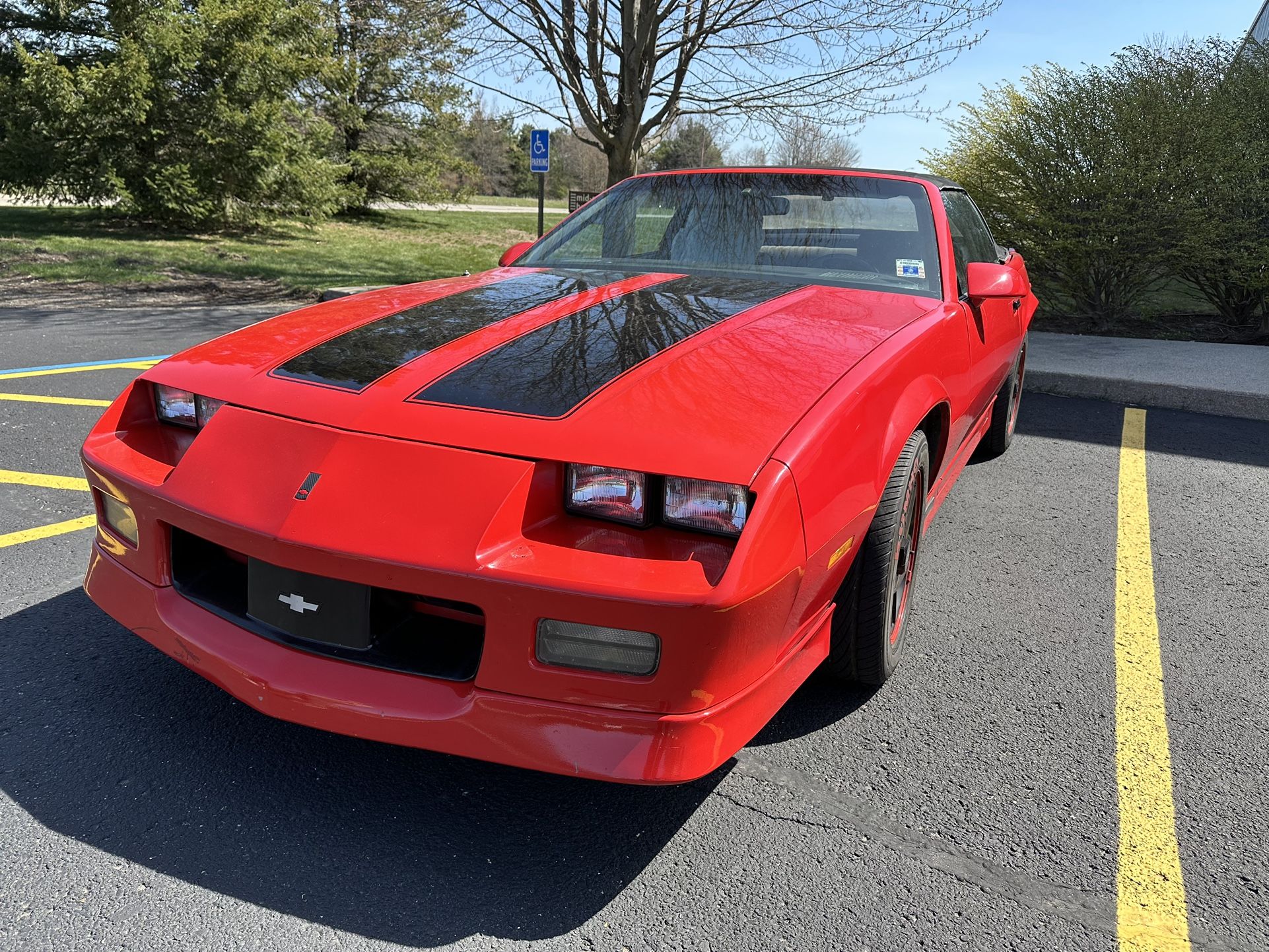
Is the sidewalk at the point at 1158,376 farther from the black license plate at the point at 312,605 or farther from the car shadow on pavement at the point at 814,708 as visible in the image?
the black license plate at the point at 312,605

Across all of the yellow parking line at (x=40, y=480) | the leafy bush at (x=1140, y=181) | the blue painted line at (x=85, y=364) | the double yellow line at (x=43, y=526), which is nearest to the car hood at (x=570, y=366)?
the double yellow line at (x=43, y=526)

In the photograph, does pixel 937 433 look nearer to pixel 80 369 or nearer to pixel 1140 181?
pixel 80 369

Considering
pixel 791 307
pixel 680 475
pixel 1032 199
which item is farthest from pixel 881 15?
pixel 680 475

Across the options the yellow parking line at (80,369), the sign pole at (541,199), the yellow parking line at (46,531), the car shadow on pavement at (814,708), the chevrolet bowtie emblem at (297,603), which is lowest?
the car shadow on pavement at (814,708)

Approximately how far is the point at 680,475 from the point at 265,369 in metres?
1.11

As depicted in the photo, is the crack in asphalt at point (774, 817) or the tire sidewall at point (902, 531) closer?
the crack in asphalt at point (774, 817)

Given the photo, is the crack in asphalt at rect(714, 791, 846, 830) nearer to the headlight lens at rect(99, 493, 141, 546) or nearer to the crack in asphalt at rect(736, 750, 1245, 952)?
the crack in asphalt at rect(736, 750, 1245, 952)

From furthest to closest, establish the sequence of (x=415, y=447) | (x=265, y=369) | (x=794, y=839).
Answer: (x=265, y=369)
(x=794, y=839)
(x=415, y=447)

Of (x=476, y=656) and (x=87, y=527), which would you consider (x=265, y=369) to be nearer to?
(x=476, y=656)

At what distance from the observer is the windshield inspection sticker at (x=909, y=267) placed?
318cm

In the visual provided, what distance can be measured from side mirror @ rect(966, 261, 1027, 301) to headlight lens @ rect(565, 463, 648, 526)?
6.03ft

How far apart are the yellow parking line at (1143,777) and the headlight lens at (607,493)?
121 centimetres

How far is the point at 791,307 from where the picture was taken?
2.73m

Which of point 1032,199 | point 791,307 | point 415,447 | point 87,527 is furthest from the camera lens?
point 1032,199
